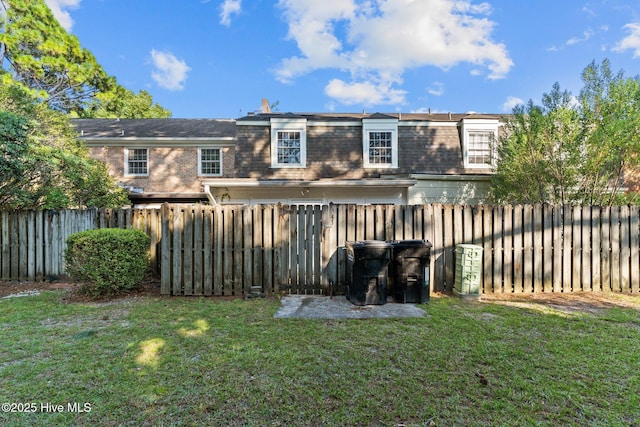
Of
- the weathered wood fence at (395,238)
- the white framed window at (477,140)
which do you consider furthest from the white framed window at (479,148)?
the weathered wood fence at (395,238)

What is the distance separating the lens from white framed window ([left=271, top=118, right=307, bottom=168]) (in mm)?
11891

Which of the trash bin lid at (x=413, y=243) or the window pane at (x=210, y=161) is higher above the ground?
the window pane at (x=210, y=161)

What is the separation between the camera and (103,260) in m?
5.53

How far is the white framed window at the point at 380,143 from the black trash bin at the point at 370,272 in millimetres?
7157

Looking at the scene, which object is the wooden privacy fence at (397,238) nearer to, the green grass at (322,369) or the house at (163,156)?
the green grass at (322,369)

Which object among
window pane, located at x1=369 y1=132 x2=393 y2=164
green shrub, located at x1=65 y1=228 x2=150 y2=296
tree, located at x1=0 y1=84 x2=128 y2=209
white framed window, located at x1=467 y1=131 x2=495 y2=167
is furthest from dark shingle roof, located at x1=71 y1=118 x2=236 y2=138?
white framed window, located at x1=467 y1=131 x2=495 y2=167

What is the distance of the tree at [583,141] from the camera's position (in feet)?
23.0

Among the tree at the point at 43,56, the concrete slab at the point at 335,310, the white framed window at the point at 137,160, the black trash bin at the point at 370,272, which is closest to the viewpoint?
the concrete slab at the point at 335,310

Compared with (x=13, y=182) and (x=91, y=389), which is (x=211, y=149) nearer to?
(x=13, y=182)

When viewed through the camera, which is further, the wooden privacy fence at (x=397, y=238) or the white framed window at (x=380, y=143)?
the white framed window at (x=380, y=143)

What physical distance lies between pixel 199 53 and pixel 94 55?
15.9 m

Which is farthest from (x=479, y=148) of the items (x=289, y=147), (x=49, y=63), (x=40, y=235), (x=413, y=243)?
(x=49, y=63)

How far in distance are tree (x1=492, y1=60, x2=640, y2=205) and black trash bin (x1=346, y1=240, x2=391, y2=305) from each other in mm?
6046

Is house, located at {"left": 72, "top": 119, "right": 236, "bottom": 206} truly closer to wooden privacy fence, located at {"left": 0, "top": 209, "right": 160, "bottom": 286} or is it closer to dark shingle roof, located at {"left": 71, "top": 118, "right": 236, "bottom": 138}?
dark shingle roof, located at {"left": 71, "top": 118, "right": 236, "bottom": 138}
